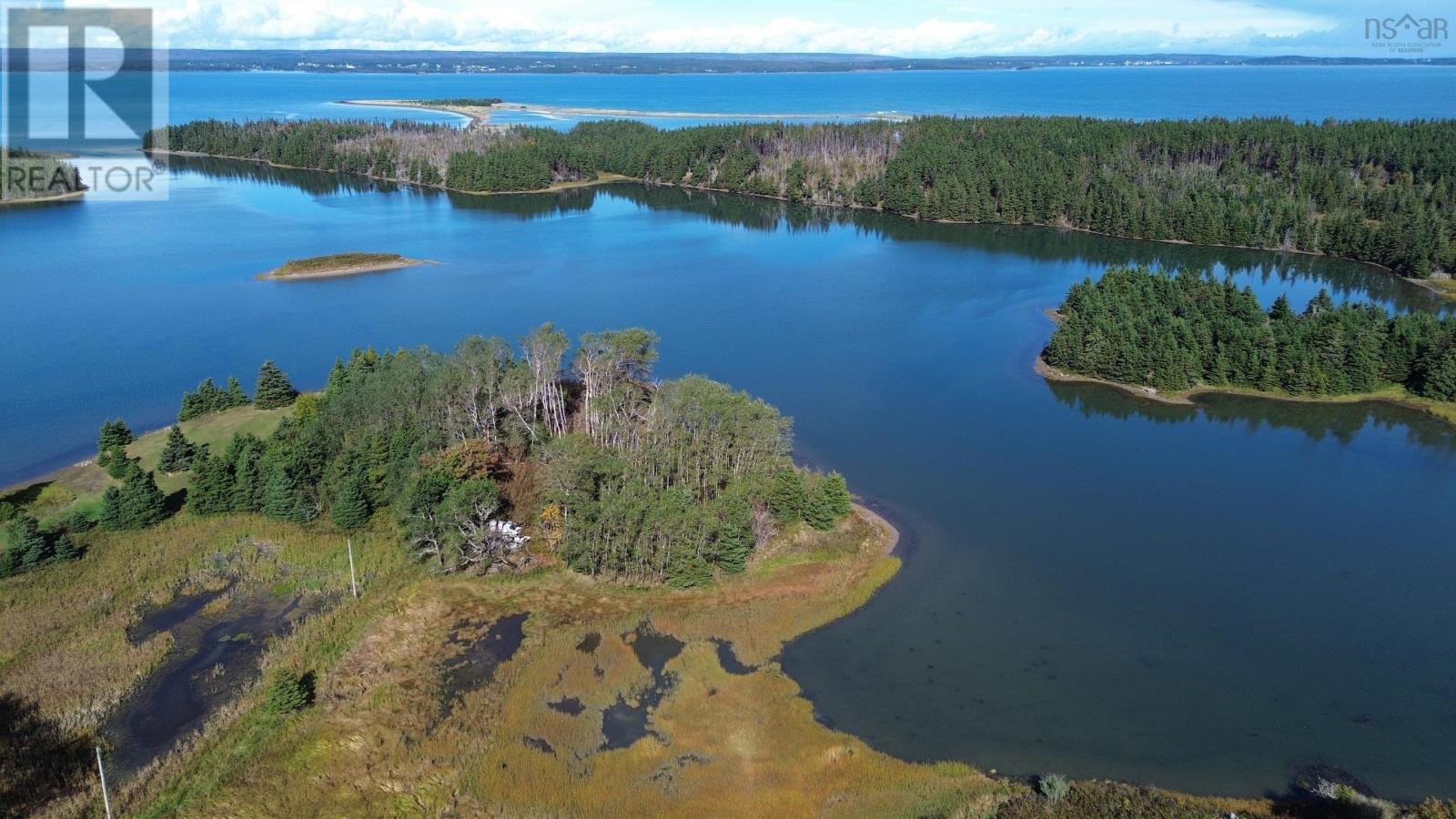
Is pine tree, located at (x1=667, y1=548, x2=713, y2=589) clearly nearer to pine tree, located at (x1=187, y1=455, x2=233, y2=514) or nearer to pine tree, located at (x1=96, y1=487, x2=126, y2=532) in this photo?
A: pine tree, located at (x1=187, y1=455, x2=233, y2=514)

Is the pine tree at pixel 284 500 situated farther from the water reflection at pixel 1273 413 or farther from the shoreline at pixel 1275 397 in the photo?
the shoreline at pixel 1275 397

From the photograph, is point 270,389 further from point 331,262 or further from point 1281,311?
point 1281,311

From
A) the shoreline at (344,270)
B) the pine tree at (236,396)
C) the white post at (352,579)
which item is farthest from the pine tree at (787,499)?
the shoreline at (344,270)

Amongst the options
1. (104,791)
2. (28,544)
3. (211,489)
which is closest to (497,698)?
(104,791)

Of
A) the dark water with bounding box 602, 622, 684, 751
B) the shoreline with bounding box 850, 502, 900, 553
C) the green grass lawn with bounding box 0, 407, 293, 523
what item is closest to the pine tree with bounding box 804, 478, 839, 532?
the shoreline with bounding box 850, 502, 900, 553

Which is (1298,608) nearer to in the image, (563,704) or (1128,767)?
(1128,767)

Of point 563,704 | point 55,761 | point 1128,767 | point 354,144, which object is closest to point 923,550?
point 1128,767

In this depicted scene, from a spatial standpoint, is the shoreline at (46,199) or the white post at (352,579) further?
the shoreline at (46,199)
